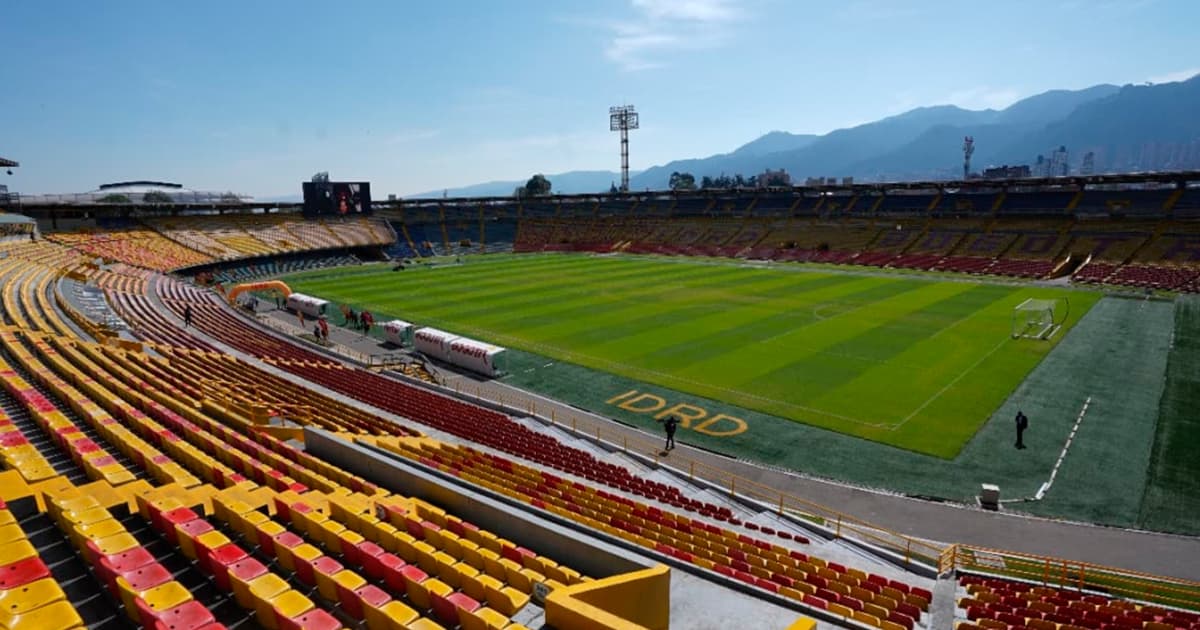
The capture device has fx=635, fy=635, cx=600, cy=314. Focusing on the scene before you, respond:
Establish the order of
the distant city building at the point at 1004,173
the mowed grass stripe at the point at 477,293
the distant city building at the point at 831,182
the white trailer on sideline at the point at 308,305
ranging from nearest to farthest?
1. the white trailer on sideline at the point at 308,305
2. the mowed grass stripe at the point at 477,293
3. the distant city building at the point at 831,182
4. the distant city building at the point at 1004,173

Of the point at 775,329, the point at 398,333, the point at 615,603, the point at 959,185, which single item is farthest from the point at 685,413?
the point at 959,185

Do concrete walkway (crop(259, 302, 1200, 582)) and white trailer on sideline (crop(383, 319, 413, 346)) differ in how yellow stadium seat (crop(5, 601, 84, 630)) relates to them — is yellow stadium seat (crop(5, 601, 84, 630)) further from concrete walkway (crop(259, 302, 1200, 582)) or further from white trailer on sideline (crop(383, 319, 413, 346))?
white trailer on sideline (crop(383, 319, 413, 346))

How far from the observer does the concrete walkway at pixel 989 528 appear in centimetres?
1466

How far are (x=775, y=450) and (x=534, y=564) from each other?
1425 centimetres

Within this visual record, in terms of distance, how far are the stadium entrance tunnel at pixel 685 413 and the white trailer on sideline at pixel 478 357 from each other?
698 centimetres

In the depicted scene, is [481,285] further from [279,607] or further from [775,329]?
[279,607]

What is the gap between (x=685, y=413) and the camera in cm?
2516

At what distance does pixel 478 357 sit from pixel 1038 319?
3439 centimetres

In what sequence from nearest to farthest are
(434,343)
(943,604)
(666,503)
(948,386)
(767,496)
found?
(943,604) → (666,503) → (767,496) → (948,386) → (434,343)

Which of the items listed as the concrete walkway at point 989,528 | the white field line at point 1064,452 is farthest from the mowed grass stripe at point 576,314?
the white field line at point 1064,452

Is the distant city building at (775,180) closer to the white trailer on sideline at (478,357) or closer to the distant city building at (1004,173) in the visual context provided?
the distant city building at (1004,173)

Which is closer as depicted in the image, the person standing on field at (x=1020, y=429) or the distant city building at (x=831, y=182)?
the person standing on field at (x=1020, y=429)

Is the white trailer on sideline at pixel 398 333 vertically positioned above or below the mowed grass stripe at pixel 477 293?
below

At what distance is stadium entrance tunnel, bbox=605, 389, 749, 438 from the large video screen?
237 feet
